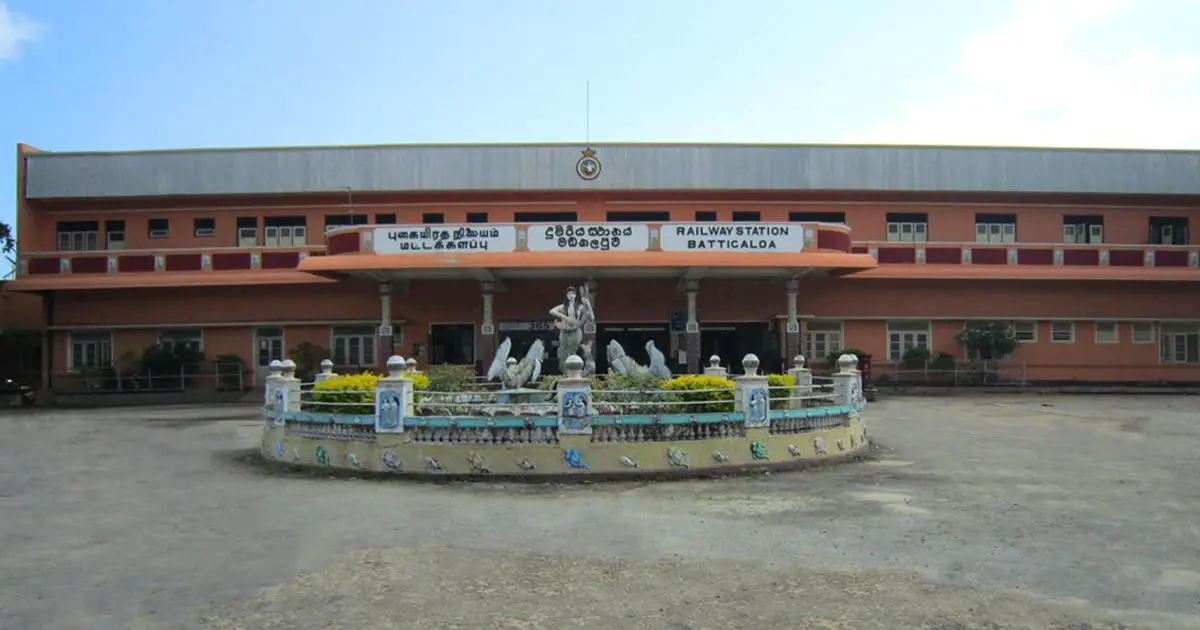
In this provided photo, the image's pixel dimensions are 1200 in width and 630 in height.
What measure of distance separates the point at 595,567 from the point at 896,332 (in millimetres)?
21446

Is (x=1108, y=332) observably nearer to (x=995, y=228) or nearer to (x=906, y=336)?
(x=995, y=228)

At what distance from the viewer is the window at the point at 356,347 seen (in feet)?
84.0

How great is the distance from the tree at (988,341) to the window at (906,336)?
3.13 feet

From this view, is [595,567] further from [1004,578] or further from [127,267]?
[127,267]

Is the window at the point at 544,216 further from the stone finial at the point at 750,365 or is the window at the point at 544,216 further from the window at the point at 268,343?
the stone finial at the point at 750,365

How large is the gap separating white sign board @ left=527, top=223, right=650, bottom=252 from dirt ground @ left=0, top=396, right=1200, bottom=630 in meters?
10.8

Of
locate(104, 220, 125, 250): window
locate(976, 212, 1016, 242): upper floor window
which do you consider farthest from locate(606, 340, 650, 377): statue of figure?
locate(104, 220, 125, 250): window

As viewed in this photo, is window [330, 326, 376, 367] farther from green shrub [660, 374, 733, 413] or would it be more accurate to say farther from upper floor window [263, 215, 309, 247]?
green shrub [660, 374, 733, 413]

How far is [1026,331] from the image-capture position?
A: 1021 inches

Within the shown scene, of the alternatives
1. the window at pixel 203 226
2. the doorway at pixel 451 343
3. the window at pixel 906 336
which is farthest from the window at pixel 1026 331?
the window at pixel 203 226

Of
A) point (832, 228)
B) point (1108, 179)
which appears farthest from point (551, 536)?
point (1108, 179)

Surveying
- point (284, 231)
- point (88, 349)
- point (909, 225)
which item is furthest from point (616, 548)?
point (88, 349)

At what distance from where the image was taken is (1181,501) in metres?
8.68

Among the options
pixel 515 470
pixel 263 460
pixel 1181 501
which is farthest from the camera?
pixel 263 460
